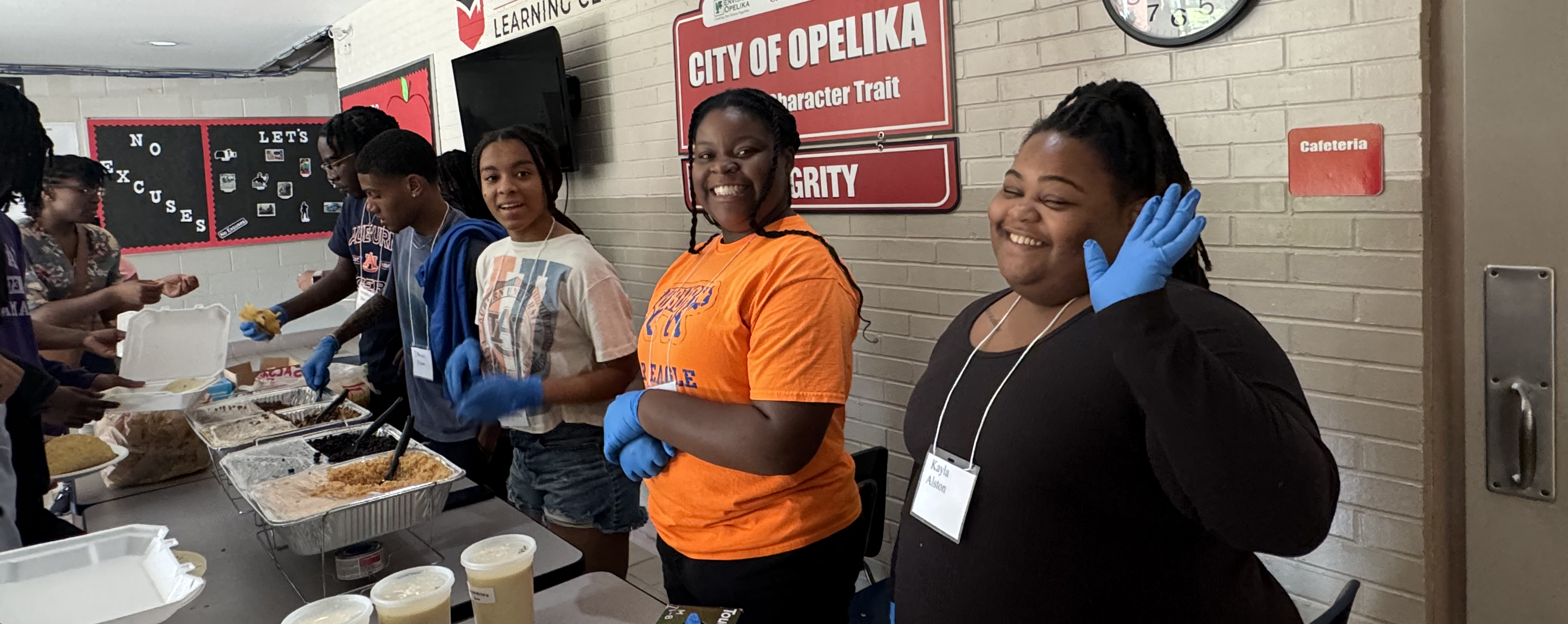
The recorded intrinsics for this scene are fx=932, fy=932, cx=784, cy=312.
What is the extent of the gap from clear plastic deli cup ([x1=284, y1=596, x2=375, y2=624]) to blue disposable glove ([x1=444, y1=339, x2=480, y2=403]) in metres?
0.94

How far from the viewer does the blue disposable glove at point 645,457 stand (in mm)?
1660

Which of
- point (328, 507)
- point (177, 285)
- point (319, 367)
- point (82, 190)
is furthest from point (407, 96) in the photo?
point (328, 507)

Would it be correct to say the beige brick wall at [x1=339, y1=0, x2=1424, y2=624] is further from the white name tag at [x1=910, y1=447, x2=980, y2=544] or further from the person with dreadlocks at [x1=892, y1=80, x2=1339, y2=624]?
the white name tag at [x1=910, y1=447, x2=980, y2=544]

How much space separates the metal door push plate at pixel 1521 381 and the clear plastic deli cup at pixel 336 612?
1.98 m

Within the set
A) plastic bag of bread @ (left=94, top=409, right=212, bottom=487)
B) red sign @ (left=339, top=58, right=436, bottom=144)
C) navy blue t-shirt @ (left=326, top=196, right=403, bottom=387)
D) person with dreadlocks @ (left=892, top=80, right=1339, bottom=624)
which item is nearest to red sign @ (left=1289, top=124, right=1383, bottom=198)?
person with dreadlocks @ (left=892, top=80, right=1339, bottom=624)

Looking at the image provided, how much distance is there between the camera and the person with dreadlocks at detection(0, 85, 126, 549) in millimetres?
1780

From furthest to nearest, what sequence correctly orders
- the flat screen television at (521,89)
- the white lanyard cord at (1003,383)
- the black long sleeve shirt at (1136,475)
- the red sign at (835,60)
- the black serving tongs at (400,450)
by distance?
the flat screen television at (521,89), the red sign at (835,60), the black serving tongs at (400,450), the white lanyard cord at (1003,383), the black long sleeve shirt at (1136,475)

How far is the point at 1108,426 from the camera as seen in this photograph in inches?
40.7

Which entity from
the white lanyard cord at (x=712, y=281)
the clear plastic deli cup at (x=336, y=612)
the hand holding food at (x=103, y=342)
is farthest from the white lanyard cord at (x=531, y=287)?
the hand holding food at (x=103, y=342)

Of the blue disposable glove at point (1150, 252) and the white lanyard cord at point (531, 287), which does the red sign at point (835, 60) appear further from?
the blue disposable glove at point (1150, 252)

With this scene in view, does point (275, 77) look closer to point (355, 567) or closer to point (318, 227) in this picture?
point (318, 227)

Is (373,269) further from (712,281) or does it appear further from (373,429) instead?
(712,281)

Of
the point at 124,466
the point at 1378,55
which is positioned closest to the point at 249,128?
the point at 124,466

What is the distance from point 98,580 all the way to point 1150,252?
1658mm
